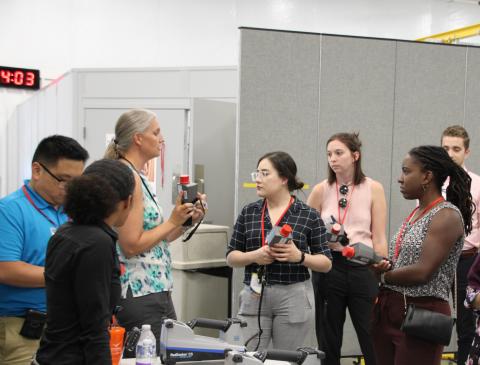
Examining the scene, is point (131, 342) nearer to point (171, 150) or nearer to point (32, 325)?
point (32, 325)

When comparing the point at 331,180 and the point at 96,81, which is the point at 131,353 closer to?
the point at 331,180

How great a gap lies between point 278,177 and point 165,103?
221cm

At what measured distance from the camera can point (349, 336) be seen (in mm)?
4414

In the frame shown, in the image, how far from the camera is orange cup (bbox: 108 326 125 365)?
204 centimetres

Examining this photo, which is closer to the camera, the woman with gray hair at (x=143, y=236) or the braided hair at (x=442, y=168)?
the woman with gray hair at (x=143, y=236)

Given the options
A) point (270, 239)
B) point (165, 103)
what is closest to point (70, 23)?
point (165, 103)

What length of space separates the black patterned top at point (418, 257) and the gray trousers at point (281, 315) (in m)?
0.64

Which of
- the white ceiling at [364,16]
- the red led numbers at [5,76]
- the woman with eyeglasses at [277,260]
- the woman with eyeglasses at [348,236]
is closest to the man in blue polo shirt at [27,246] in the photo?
the woman with eyeglasses at [277,260]

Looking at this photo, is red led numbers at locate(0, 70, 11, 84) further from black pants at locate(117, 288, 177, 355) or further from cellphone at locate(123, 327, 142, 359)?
cellphone at locate(123, 327, 142, 359)

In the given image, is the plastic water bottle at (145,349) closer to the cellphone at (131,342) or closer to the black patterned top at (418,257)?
the cellphone at (131,342)

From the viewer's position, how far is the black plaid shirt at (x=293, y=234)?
3082 millimetres

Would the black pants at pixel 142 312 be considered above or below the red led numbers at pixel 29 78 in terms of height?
below

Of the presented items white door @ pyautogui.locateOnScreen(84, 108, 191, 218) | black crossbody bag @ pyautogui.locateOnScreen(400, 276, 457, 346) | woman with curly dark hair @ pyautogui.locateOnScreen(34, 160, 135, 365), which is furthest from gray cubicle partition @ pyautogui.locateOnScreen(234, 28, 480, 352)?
woman with curly dark hair @ pyautogui.locateOnScreen(34, 160, 135, 365)

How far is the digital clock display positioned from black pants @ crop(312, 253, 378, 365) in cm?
534
